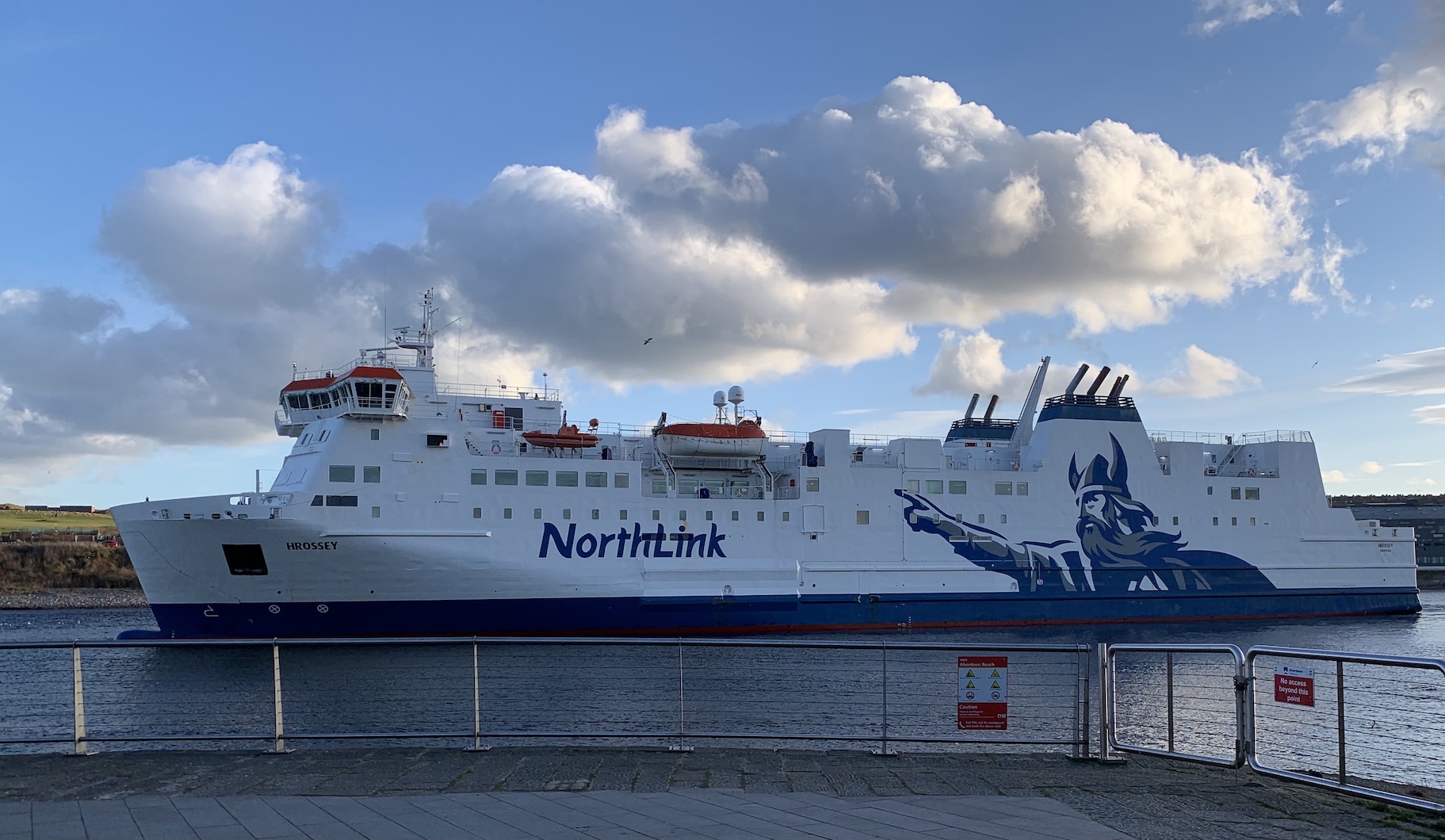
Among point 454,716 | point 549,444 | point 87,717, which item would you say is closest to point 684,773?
point 454,716

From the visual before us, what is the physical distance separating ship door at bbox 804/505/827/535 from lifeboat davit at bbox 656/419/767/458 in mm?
2493

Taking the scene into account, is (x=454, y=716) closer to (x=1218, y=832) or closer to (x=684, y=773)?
(x=684, y=773)

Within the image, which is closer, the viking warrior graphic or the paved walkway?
the paved walkway

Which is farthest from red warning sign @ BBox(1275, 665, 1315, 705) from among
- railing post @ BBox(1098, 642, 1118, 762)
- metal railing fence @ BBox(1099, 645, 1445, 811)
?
railing post @ BBox(1098, 642, 1118, 762)

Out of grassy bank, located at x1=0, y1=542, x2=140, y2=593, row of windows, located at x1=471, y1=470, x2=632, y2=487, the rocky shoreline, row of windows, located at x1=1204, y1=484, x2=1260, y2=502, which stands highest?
row of windows, located at x1=471, y1=470, x2=632, y2=487

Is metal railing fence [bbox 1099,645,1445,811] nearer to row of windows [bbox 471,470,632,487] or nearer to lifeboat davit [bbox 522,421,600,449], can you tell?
row of windows [bbox 471,470,632,487]

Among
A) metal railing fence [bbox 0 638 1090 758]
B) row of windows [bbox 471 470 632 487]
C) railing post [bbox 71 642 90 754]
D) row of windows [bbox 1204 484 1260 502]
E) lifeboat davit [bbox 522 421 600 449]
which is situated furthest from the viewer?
row of windows [bbox 1204 484 1260 502]

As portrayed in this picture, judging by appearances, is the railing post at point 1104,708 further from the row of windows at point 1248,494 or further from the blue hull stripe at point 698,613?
the row of windows at point 1248,494

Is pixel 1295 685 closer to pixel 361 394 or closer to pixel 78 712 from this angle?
pixel 78 712

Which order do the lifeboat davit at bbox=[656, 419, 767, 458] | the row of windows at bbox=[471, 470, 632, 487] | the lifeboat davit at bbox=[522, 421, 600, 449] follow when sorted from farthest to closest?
the lifeboat davit at bbox=[656, 419, 767, 458] → the lifeboat davit at bbox=[522, 421, 600, 449] → the row of windows at bbox=[471, 470, 632, 487]

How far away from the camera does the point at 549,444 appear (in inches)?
1169

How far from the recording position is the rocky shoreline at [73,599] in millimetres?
51062

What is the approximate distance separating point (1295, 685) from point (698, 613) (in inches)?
903

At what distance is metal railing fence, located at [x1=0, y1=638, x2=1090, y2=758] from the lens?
52.0 ft
